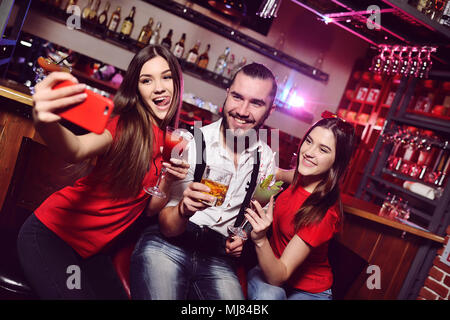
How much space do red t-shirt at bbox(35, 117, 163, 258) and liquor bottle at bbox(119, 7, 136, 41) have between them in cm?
334

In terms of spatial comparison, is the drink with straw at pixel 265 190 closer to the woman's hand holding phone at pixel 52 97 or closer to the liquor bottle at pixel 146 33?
the woman's hand holding phone at pixel 52 97

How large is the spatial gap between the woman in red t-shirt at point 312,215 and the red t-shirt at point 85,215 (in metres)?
0.75

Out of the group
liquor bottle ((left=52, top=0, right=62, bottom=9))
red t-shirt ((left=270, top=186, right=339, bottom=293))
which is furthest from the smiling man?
liquor bottle ((left=52, top=0, right=62, bottom=9))

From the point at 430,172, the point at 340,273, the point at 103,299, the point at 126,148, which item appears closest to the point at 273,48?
the point at 430,172

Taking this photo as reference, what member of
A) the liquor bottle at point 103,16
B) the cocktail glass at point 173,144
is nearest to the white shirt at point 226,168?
the cocktail glass at point 173,144

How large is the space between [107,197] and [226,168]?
688 millimetres

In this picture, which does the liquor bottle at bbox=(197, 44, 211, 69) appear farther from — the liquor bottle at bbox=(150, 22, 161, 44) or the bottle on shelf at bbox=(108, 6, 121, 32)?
the bottle on shelf at bbox=(108, 6, 121, 32)

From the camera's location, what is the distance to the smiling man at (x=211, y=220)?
1.51 meters

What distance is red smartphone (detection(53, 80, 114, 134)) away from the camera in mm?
965

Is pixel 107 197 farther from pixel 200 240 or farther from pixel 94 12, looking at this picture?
pixel 94 12

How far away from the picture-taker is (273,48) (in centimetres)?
511

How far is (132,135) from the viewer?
4.92 ft
